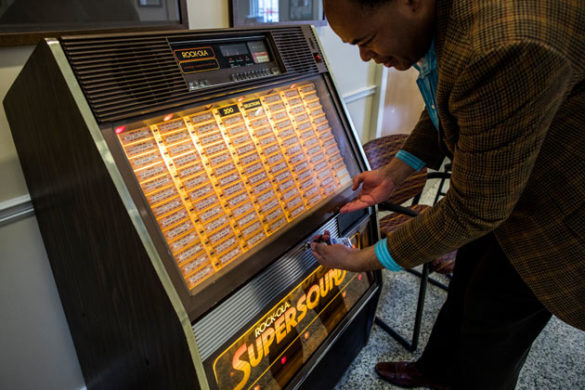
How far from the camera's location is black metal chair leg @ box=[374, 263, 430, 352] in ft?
5.10

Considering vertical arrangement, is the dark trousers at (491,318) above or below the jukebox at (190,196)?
below

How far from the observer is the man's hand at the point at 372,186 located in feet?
4.01

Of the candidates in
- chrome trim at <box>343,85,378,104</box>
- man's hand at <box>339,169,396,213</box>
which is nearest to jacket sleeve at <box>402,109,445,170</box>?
man's hand at <box>339,169,396,213</box>

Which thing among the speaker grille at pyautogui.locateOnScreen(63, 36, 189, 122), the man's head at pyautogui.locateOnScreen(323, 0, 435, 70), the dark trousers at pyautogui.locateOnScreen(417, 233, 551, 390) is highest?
the speaker grille at pyautogui.locateOnScreen(63, 36, 189, 122)

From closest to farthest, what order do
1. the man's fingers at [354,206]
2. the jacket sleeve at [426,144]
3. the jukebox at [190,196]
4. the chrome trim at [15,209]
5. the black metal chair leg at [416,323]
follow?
the jukebox at [190,196], the chrome trim at [15,209], the man's fingers at [354,206], the jacket sleeve at [426,144], the black metal chair leg at [416,323]

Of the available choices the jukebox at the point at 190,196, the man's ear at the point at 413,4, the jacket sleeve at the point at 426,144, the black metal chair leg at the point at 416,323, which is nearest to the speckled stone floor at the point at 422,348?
the black metal chair leg at the point at 416,323

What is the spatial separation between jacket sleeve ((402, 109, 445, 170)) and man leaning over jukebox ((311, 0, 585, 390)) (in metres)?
0.24

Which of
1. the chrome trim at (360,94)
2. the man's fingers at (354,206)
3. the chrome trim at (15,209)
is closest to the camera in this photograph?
the chrome trim at (15,209)

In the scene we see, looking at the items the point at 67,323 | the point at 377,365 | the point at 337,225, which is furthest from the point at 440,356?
the point at 67,323

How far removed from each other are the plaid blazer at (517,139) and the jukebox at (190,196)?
1.10 feet

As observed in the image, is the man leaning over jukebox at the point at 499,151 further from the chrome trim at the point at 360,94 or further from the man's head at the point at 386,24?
the chrome trim at the point at 360,94

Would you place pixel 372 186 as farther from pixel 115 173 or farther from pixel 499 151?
pixel 115 173

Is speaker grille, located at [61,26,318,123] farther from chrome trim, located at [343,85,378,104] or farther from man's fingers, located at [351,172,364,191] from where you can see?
chrome trim, located at [343,85,378,104]

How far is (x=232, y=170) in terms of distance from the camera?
36.0 inches
